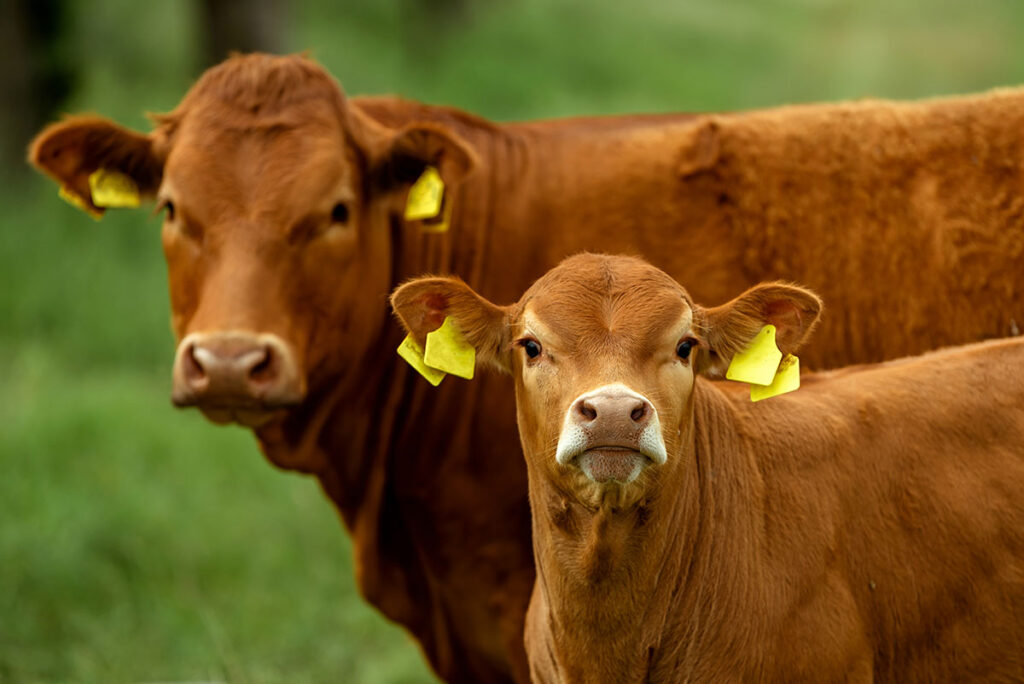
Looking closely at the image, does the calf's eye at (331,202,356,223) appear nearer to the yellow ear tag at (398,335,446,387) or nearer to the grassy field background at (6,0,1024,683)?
the yellow ear tag at (398,335,446,387)

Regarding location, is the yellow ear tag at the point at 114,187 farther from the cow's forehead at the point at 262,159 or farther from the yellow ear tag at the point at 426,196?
the yellow ear tag at the point at 426,196

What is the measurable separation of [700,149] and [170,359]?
5.85 meters

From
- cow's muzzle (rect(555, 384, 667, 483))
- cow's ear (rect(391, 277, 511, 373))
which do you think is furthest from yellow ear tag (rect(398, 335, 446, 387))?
cow's muzzle (rect(555, 384, 667, 483))

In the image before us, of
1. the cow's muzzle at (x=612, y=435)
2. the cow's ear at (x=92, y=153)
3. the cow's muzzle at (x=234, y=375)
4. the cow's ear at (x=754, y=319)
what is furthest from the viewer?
the cow's ear at (x=92, y=153)

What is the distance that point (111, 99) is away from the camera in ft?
41.1

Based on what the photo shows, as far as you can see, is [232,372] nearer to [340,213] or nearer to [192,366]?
[192,366]

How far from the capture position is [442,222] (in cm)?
525

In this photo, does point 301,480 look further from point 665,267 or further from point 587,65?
point 587,65

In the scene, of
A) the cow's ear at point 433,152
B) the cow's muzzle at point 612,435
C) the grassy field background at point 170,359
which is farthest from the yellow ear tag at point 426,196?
the grassy field background at point 170,359

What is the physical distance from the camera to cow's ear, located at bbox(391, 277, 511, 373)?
404 centimetres

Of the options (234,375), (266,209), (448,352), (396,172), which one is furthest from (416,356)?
(396,172)

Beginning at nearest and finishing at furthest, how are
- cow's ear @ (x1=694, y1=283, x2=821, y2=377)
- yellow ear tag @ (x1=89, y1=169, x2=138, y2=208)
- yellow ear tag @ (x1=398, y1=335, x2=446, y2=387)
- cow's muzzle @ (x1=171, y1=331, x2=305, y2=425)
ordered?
cow's ear @ (x1=694, y1=283, x2=821, y2=377)
yellow ear tag @ (x1=398, y1=335, x2=446, y2=387)
cow's muzzle @ (x1=171, y1=331, x2=305, y2=425)
yellow ear tag @ (x1=89, y1=169, x2=138, y2=208)

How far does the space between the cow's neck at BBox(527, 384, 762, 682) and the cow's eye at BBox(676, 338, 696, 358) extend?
281 millimetres

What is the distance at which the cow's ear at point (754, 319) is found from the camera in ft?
13.1
